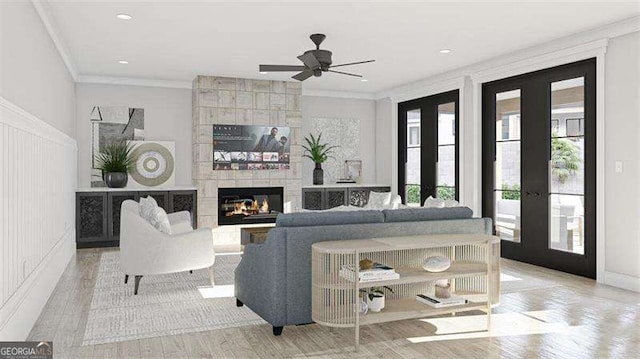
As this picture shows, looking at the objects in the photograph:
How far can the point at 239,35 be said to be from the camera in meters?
5.71

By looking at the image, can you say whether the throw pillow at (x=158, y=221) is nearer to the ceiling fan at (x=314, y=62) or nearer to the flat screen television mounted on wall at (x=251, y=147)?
the ceiling fan at (x=314, y=62)

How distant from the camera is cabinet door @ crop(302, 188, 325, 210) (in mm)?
9062

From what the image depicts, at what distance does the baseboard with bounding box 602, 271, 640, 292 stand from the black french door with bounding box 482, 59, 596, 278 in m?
0.23

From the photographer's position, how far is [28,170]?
3.99 m

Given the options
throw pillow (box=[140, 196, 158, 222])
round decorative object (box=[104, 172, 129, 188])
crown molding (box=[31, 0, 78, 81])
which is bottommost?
throw pillow (box=[140, 196, 158, 222])

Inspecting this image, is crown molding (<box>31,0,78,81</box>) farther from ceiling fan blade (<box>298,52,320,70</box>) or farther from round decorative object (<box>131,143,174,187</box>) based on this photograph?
ceiling fan blade (<box>298,52,320,70</box>)

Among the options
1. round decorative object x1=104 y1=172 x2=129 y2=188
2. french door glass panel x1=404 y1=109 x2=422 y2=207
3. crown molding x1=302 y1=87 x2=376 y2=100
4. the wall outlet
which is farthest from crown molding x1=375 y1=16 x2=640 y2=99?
round decorative object x1=104 y1=172 x2=129 y2=188

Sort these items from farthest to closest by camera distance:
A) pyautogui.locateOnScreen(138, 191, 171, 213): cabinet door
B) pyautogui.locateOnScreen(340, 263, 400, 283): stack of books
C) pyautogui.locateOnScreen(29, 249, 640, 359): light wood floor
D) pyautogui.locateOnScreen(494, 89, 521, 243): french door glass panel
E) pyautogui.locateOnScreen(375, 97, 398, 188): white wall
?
1. pyautogui.locateOnScreen(375, 97, 398, 188): white wall
2. pyautogui.locateOnScreen(138, 191, 171, 213): cabinet door
3. pyautogui.locateOnScreen(494, 89, 521, 243): french door glass panel
4. pyautogui.locateOnScreen(340, 263, 400, 283): stack of books
5. pyautogui.locateOnScreen(29, 249, 640, 359): light wood floor

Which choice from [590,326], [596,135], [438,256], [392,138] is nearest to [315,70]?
[438,256]

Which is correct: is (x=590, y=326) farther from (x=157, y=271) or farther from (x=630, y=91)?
(x=157, y=271)

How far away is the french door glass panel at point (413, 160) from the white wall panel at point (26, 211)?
5.57 metres

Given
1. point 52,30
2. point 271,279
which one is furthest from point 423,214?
point 52,30

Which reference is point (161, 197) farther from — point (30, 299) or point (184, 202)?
point (30, 299)

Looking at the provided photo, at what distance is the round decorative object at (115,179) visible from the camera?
25.7 feet
